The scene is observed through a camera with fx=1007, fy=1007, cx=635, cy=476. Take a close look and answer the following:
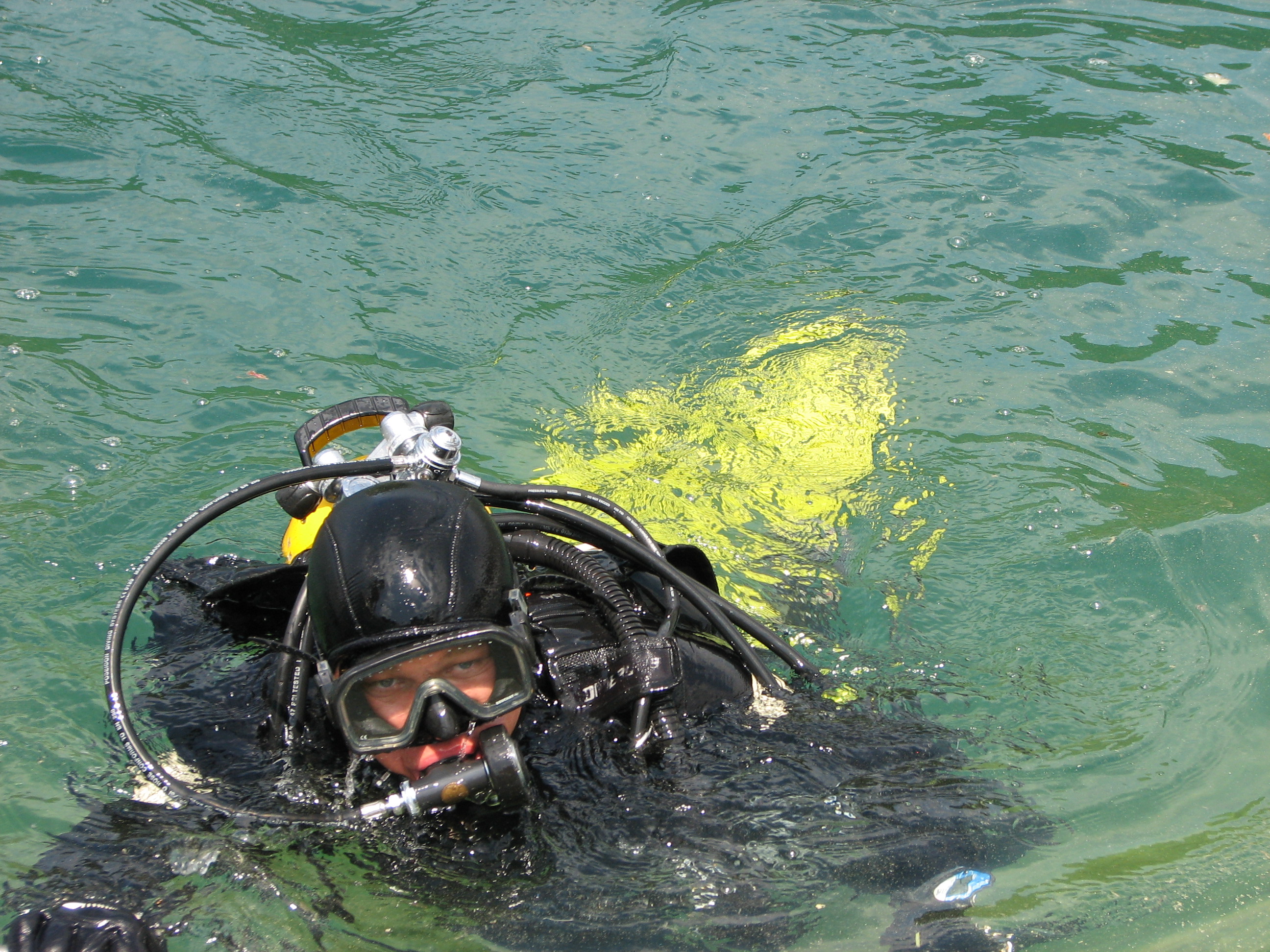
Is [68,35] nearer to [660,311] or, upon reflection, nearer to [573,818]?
[660,311]

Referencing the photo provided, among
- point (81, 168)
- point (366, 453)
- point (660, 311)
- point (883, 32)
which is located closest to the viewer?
point (366, 453)

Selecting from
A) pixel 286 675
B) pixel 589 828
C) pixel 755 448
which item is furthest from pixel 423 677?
pixel 755 448

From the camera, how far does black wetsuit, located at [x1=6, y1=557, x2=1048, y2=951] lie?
236 cm

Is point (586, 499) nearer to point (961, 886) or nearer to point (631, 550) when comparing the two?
point (631, 550)

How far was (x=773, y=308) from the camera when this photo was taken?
17.1 ft

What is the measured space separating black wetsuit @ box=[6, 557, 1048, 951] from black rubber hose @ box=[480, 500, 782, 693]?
0.30 feet

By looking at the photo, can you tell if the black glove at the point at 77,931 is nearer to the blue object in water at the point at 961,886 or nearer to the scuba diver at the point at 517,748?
the scuba diver at the point at 517,748

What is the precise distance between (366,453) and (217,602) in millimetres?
1944

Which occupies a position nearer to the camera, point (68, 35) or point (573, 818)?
point (573, 818)

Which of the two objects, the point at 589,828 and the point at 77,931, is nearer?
the point at 77,931

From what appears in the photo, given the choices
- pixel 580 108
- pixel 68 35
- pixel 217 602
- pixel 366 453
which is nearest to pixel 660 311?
pixel 366 453

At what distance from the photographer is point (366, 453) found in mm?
4668

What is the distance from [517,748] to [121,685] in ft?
3.15

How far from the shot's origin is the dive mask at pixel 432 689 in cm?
223
